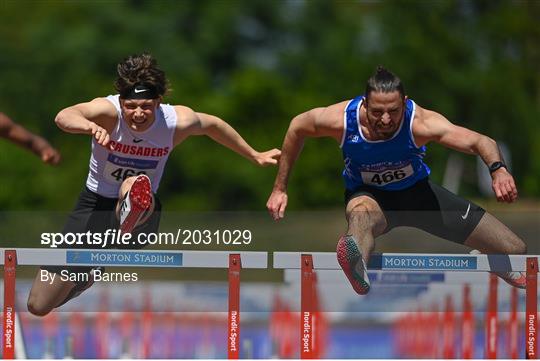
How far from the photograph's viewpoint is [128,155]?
637cm

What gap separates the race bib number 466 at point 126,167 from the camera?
6398 millimetres

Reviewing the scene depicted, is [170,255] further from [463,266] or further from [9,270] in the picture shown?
[463,266]

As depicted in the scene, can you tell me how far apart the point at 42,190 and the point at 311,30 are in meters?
9.56

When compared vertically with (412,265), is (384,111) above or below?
above

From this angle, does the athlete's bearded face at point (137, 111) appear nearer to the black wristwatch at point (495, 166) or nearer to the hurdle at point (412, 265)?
the hurdle at point (412, 265)

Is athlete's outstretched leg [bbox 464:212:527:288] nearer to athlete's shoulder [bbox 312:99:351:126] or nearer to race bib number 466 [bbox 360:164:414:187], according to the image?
race bib number 466 [bbox 360:164:414:187]

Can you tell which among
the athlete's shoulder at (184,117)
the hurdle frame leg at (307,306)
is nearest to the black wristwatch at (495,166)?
the hurdle frame leg at (307,306)

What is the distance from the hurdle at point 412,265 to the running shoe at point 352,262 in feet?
0.30

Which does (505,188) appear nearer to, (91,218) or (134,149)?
(134,149)

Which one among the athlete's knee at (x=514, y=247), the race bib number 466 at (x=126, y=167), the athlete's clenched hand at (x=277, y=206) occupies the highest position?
the race bib number 466 at (x=126, y=167)

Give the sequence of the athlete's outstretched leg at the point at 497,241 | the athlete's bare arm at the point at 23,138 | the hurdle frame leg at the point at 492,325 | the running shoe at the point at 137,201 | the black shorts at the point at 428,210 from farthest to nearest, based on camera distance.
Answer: the hurdle frame leg at the point at 492,325 < the black shorts at the point at 428,210 < the athlete's outstretched leg at the point at 497,241 < the running shoe at the point at 137,201 < the athlete's bare arm at the point at 23,138

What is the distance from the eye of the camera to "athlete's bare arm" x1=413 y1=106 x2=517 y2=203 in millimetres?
5805

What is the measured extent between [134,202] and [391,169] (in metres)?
1.30

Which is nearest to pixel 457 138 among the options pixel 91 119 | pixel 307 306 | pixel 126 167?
pixel 307 306
